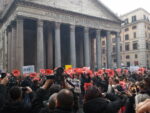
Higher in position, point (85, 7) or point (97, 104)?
point (85, 7)

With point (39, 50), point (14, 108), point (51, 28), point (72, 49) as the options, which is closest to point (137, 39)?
point (51, 28)

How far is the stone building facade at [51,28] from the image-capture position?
26.5m

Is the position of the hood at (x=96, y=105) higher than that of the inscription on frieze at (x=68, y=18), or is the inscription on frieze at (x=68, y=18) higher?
the inscription on frieze at (x=68, y=18)

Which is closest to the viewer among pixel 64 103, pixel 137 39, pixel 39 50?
pixel 64 103

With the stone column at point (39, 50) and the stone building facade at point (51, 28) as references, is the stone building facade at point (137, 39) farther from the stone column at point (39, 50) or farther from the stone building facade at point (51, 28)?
the stone column at point (39, 50)

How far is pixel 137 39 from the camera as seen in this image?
57.5m

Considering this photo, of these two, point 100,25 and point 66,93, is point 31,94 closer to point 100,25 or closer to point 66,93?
point 66,93

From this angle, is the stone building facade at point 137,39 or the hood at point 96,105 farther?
the stone building facade at point 137,39

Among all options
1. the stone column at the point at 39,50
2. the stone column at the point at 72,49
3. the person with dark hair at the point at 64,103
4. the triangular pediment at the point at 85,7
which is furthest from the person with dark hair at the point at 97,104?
the stone column at the point at 72,49

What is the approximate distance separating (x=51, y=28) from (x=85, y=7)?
7.12 m

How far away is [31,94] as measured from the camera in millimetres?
4984

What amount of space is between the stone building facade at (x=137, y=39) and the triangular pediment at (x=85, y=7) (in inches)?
879

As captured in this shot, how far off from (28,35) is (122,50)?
3752cm

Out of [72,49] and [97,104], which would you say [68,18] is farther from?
[97,104]
